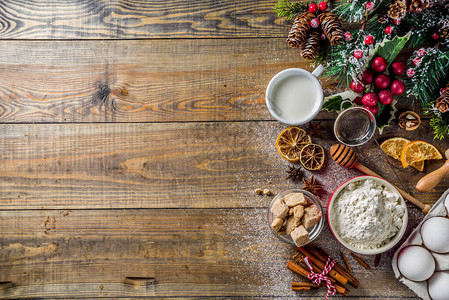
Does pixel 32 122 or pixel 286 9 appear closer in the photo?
pixel 286 9

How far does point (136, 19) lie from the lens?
A: 139cm

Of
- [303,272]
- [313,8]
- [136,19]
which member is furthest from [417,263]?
[136,19]

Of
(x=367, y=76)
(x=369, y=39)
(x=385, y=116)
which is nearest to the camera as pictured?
(x=369, y=39)

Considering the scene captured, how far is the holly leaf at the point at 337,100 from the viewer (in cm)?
128

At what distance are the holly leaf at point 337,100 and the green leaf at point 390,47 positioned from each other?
0.58 ft

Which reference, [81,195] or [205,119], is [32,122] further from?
[205,119]

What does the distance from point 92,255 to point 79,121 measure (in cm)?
55

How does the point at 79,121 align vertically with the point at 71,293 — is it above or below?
above

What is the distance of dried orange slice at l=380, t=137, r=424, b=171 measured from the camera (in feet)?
4.34

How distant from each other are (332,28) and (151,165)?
2.78 feet

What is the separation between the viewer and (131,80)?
1390 mm

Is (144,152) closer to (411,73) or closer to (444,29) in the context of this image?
(411,73)

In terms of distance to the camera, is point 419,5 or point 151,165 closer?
point 419,5

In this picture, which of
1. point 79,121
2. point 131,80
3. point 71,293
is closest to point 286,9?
point 131,80
